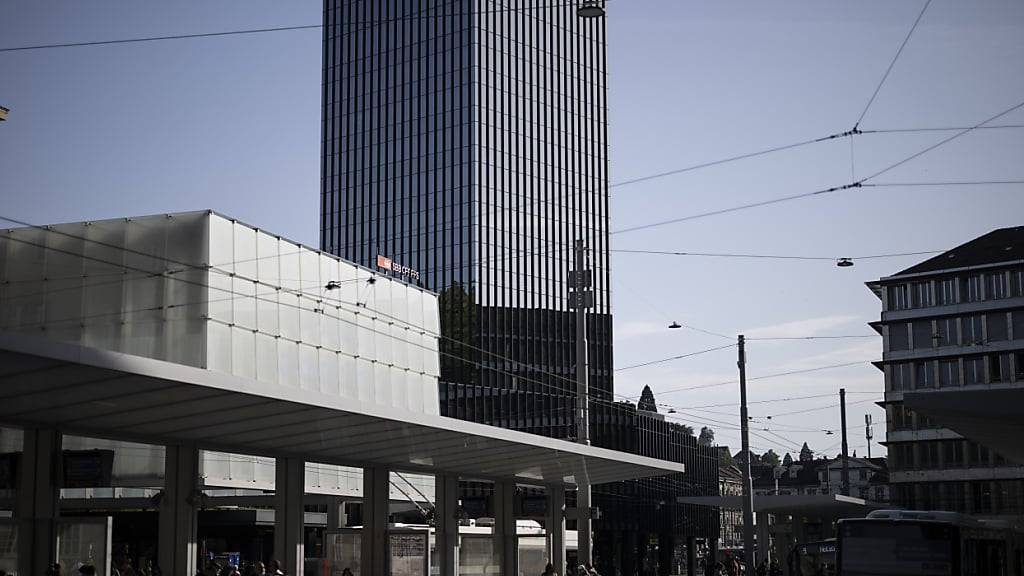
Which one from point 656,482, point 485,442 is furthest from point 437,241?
point 485,442

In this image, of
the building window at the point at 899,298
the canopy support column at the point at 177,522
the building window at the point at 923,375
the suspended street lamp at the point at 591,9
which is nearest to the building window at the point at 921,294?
the building window at the point at 899,298

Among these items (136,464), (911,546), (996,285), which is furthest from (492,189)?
(911,546)

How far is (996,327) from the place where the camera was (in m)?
82.6

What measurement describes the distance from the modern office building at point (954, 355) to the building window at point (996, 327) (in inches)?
2.5

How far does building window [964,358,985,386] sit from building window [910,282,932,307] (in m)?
5.09

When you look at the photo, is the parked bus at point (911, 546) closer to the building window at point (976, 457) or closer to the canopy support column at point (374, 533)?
the canopy support column at point (374, 533)

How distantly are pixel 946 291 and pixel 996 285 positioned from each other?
360 cm

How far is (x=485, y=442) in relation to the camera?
26.9 meters

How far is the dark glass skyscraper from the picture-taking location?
103 m

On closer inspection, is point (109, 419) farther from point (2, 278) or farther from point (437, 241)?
point (437, 241)

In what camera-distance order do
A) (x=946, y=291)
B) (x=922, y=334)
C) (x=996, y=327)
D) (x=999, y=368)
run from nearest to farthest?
(x=999, y=368) < (x=996, y=327) < (x=946, y=291) < (x=922, y=334)

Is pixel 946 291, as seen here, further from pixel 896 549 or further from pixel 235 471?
pixel 896 549

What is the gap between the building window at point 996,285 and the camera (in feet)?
272

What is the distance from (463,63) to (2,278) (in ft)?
231
